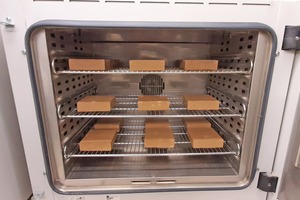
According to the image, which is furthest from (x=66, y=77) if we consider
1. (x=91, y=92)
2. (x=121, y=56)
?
(x=121, y=56)

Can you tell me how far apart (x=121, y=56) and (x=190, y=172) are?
0.78 meters

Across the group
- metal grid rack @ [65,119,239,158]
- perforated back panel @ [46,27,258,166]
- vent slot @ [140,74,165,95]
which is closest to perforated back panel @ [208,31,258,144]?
perforated back panel @ [46,27,258,166]

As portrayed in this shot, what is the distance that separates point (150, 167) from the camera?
34.6 inches

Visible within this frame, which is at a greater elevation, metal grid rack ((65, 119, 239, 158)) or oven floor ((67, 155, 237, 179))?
metal grid rack ((65, 119, 239, 158))

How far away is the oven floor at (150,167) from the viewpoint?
81 cm

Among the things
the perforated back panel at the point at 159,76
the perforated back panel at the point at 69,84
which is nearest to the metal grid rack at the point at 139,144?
the perforated back panel at the point at 159,76

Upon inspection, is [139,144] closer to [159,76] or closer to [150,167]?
[150,167]

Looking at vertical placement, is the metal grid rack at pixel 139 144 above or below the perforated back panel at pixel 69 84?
below

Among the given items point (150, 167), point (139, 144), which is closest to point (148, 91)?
point (139, 144)

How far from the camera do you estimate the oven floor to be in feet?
2.67

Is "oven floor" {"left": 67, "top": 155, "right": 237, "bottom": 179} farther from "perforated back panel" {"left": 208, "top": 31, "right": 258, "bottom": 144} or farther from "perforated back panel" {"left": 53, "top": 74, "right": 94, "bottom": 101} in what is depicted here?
"perforated back panel" {"left": 53, "top": 74, "right": 94, "bottom": 101}

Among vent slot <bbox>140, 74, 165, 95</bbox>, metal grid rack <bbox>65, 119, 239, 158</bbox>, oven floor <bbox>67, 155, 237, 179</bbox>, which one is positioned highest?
vent slot <bbox>140, 74, 165, 95</bbox>

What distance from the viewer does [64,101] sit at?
764mm

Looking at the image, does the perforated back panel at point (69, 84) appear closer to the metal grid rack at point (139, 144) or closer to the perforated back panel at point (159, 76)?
the perforated back panel at point (159, 76)
